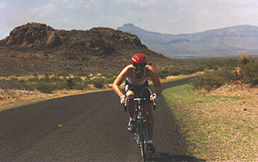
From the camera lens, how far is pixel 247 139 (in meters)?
6.29

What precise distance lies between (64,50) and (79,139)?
76143 mm

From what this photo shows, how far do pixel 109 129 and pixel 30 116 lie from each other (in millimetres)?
4162

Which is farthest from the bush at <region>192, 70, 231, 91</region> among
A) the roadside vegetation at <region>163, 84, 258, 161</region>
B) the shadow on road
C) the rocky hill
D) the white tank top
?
the rocky hill

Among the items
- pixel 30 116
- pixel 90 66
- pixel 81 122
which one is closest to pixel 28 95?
pixel 30 116

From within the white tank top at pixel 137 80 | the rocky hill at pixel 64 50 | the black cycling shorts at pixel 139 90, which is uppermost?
the rocky hill at pixel 64 50

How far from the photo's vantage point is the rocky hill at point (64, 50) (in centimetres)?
6375

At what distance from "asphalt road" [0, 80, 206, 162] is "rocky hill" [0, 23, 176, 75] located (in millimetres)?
51143

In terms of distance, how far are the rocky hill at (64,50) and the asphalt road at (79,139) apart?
51143mm

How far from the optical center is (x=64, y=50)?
79125 millimetres

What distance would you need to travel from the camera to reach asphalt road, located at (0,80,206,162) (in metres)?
5.19

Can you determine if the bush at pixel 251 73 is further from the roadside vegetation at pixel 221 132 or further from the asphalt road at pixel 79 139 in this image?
the asphalt road at pixel 79 139

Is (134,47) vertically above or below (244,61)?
above

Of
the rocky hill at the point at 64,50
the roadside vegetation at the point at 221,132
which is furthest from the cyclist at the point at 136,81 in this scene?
the rocky hill at the point at 64,50

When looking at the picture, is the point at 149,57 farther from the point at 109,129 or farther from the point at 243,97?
the point at 109,129
